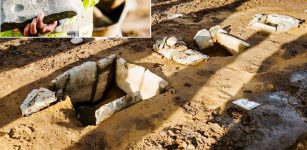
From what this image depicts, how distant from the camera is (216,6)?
10930mm

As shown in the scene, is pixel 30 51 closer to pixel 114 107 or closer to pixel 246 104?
pixel 114 107

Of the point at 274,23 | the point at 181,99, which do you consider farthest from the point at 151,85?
the point at 274,23

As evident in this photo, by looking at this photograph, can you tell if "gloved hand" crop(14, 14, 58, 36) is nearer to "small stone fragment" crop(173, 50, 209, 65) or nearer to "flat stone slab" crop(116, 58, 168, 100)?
"flat stone slab" crop(116, 58, 168, 100)

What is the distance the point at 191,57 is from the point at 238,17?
3351 millimetres

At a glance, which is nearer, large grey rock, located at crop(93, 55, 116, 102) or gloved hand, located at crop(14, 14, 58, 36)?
gloved hand, located at crop(14, 14, 58, 36)

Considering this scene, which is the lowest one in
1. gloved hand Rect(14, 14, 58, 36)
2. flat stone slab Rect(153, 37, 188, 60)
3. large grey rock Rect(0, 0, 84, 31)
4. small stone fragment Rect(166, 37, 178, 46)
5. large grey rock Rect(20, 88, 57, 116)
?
large grey rock Rect(20, 88, 57, 116)

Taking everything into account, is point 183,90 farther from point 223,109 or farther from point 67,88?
point 67,88

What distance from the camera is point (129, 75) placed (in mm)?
6828

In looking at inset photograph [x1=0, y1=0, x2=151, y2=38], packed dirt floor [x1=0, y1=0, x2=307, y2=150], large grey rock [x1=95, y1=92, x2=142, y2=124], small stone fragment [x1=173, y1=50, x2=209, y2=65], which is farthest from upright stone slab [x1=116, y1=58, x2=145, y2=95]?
inset photograph [x1=0, y1=0, x2=151, y2=38]

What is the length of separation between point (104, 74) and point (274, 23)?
15.8 ft

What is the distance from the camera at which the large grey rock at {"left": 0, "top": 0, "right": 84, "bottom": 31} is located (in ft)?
15.8

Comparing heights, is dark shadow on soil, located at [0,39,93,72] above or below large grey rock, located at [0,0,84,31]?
below

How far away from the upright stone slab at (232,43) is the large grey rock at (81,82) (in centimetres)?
323

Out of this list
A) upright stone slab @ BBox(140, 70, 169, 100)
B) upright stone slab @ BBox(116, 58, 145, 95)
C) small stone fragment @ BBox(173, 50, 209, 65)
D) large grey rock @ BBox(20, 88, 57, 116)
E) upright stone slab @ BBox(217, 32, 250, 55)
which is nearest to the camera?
large grey rock @ BBox(20, 88, 57, 116)
